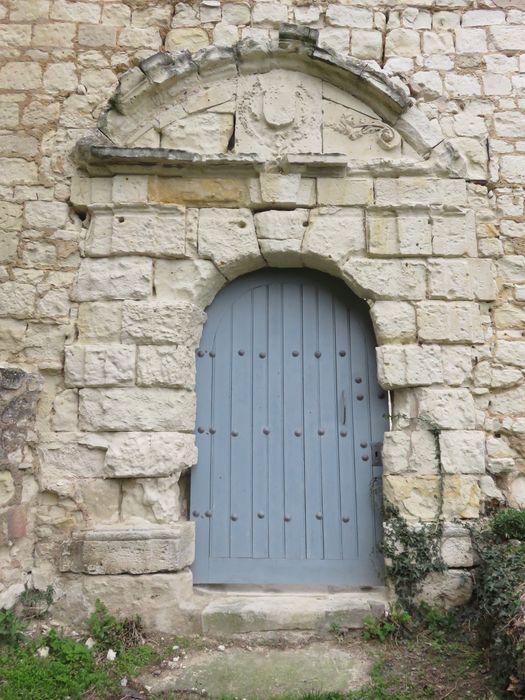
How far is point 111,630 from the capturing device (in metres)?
2.92

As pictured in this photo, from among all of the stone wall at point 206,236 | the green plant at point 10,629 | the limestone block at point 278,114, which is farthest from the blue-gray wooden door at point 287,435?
the green plant at point 10,629

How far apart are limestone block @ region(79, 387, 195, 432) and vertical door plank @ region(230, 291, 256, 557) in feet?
1.17

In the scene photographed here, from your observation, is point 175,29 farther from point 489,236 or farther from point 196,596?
point 196,596

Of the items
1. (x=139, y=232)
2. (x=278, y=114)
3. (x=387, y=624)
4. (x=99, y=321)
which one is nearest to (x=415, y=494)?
(x=387, y=624)

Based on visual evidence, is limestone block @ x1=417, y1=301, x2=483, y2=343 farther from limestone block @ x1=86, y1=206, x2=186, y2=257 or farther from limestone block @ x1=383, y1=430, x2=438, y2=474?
limestone block @ x1=86, y1=206, x2=186, y2=257

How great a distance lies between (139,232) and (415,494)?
2178mm

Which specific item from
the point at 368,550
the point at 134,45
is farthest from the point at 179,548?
the point at 134,45

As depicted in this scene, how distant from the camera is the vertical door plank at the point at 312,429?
3.34 meters

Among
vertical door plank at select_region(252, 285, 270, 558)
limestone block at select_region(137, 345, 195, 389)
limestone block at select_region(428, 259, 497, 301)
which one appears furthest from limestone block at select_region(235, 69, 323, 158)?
limestone block at select_region(137, 345, 195, 389)

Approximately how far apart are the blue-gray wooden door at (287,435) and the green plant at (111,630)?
0.47 metres

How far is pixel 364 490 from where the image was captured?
3.37 metres

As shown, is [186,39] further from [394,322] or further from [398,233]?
[394,322]

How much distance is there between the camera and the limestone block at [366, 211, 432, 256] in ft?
11.2

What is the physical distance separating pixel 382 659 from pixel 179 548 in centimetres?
115
